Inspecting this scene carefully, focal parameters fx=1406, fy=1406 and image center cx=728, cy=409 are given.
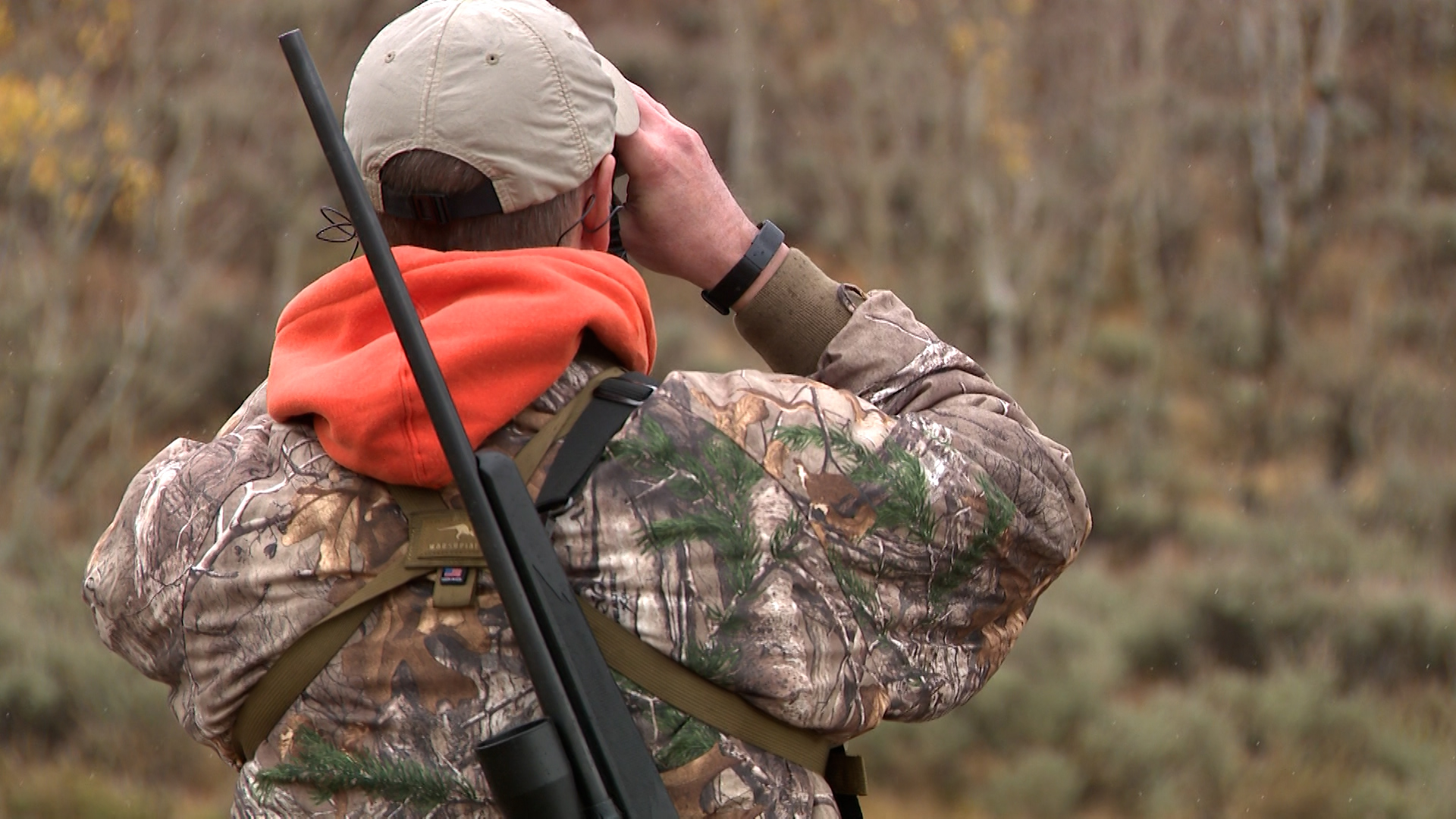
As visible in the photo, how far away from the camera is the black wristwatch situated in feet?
5.36

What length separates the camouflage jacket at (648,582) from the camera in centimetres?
133

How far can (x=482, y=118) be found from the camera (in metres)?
1.33

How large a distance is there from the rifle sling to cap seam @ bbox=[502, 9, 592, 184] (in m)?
0.23

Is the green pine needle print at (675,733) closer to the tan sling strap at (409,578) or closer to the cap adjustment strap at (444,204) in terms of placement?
the tan sling strap at (409,578)

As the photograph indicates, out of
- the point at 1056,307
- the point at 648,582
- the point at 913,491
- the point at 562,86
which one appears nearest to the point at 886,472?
the point at 913,491

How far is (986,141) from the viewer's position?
11.7m

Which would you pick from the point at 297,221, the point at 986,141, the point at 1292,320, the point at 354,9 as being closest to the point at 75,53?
the point at 354,9

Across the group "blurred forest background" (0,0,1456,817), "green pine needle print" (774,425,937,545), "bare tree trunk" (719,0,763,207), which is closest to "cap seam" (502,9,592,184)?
"green pine needle print" (774,425,937,545)

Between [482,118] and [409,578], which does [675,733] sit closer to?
[409,578]

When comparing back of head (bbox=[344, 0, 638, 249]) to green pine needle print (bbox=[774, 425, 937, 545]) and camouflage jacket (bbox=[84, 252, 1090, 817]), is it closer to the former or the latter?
camouflage jacket (bbox=[84, 252, 1090, 817])

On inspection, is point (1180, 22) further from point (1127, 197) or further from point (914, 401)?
point (914, 401)

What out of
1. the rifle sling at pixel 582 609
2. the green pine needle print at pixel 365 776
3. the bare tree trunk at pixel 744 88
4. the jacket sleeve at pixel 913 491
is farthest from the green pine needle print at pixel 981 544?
the bare tree trunk at pixel 744 88

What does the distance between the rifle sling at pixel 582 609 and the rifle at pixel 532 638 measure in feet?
0.11

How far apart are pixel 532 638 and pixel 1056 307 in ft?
43.3
